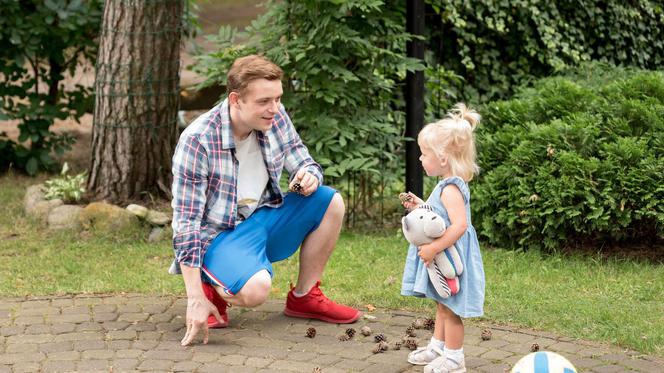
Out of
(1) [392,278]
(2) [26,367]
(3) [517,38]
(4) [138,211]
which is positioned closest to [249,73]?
(2) [26,367]

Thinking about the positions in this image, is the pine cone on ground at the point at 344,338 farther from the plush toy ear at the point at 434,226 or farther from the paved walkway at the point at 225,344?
the plush toy ear at the point at 434,226

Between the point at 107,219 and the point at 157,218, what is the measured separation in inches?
12.8

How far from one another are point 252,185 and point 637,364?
1.93 m

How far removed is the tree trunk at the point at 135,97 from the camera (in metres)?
6.88

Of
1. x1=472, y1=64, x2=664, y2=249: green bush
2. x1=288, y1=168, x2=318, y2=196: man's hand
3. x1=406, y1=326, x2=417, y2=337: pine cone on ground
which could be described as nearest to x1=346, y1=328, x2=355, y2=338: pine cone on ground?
x1=406, y1=326, x2=417, y2=337: pine cone on ground

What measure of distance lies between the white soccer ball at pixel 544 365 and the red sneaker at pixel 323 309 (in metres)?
1.52

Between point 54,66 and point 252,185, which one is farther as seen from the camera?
point 54,66

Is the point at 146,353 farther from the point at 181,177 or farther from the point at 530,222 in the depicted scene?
the point at 530,222

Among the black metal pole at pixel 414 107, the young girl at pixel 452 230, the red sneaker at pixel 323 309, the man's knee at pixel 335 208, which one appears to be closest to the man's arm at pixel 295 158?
the man's knee at pixel 335 208

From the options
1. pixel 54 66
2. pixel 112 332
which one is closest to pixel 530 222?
pixel 112 332

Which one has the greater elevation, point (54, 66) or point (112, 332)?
point (54, 66)

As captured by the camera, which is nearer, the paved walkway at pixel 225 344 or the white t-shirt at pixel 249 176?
the paved walkway at pixel 225 344

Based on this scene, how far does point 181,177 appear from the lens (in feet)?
14.9

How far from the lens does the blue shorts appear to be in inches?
180
